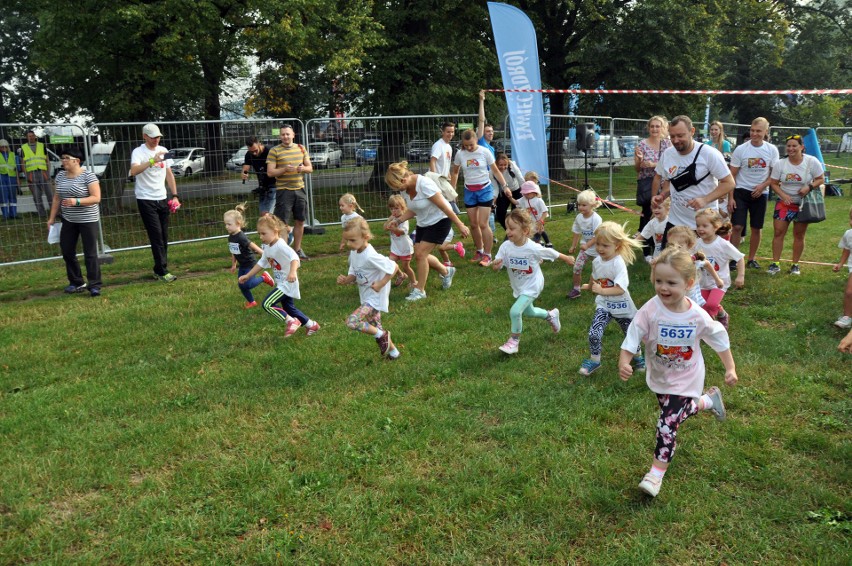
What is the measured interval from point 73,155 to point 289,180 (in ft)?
10.5

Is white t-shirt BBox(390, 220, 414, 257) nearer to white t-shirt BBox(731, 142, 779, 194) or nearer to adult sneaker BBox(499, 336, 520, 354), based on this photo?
adult sneaker BBox(499, 336, 520, 354)

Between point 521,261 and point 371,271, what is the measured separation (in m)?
1.51

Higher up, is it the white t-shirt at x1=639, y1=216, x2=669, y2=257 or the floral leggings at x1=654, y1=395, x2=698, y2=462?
the white t-shirt at x1=639, y1=216, x2=669, y2=257

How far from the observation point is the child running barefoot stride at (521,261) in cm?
619

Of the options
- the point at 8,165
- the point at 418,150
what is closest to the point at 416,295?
the point at 418,150

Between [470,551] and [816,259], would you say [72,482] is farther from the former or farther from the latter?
[816,259]

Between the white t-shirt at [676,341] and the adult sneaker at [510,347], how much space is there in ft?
7.29

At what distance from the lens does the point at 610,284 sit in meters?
5.80

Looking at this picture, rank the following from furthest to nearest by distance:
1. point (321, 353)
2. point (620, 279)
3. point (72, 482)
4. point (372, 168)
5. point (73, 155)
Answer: point (372, 168), point (73, 155), point (321, 353), point (620, 279), point (72, 482)

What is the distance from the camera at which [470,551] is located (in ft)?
11.3

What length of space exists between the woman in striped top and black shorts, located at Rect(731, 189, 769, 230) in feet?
31.1

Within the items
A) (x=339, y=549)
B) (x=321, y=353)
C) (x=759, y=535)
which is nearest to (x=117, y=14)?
(x=321, y=353)

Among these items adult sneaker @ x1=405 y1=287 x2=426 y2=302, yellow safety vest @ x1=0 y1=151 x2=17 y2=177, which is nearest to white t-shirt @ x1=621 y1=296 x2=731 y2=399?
adult sneaker @ x1=405 y1=287 x2=426 y2=302

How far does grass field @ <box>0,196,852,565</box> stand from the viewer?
3512 millimetres
